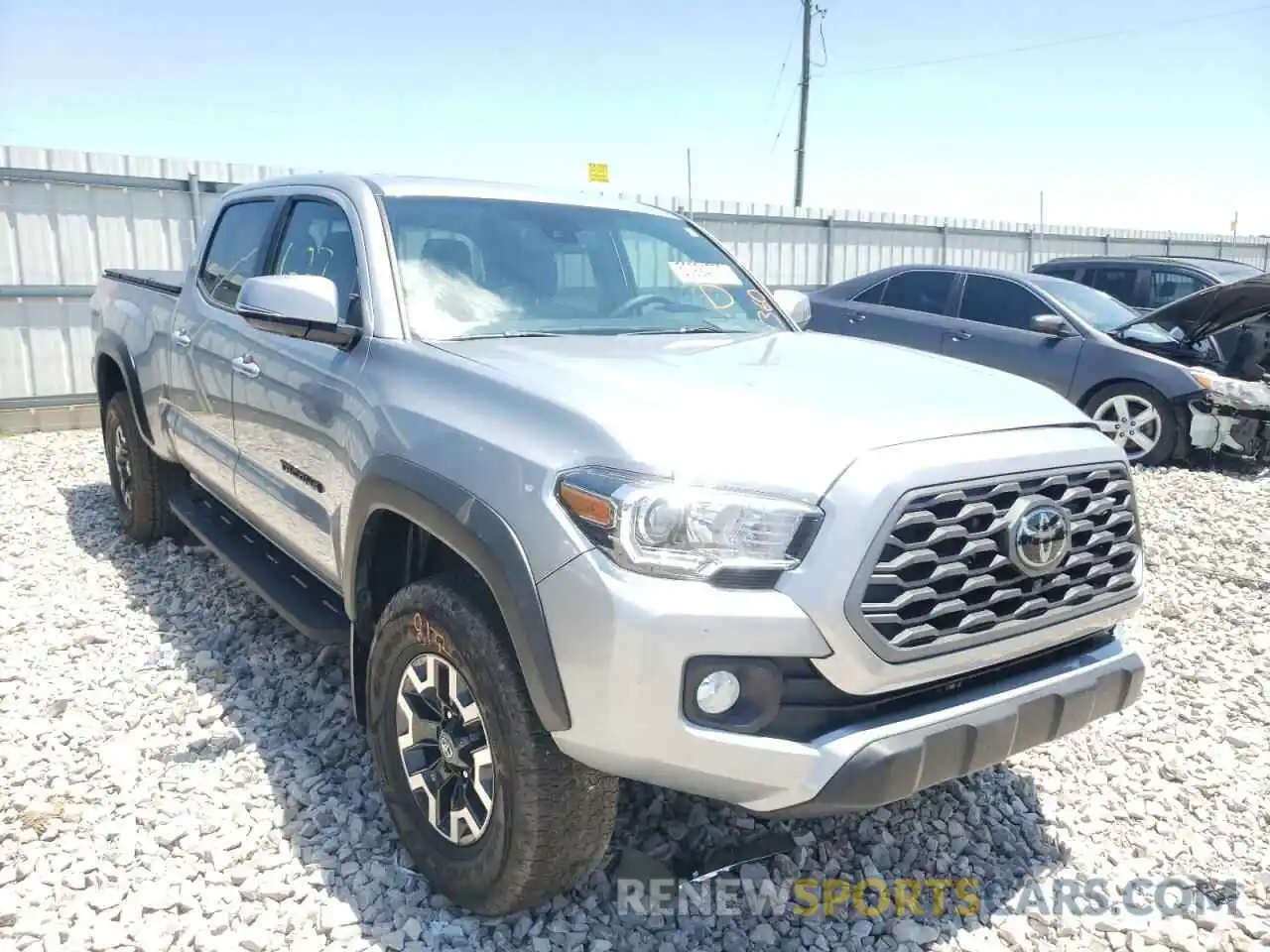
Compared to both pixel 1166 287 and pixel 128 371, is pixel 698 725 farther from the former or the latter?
pixel 1166 287

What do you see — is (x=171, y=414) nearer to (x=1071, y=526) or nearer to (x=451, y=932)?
(x=451, y=932)

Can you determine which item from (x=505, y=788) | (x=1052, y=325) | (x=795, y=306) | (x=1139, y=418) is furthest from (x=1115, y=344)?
(x=505, y=788)

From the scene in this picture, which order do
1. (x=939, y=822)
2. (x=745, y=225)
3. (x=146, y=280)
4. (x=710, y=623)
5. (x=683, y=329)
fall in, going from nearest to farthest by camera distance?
(x=710, y=623), (x=939, y=822), (x=683, y=329), (x=146, y=280), (x=745, y=225)

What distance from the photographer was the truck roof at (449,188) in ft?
11.2

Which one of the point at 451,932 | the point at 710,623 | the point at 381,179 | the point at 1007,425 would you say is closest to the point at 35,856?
the point at 451,932

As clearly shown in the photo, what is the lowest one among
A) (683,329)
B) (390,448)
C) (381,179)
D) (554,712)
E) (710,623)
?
(554,712)

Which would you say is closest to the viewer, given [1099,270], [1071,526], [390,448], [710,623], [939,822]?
[710,623]

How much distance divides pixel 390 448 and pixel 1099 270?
10.7m

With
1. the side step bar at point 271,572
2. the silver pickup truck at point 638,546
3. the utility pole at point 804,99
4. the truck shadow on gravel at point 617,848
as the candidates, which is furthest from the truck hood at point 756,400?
the utility pole at point 804,99

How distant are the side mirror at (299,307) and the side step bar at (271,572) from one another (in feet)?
3.08

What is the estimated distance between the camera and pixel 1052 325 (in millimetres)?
8289

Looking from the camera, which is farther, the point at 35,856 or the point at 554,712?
the point at 35,856

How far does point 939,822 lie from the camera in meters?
3.03

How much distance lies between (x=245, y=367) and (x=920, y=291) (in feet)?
23.9
